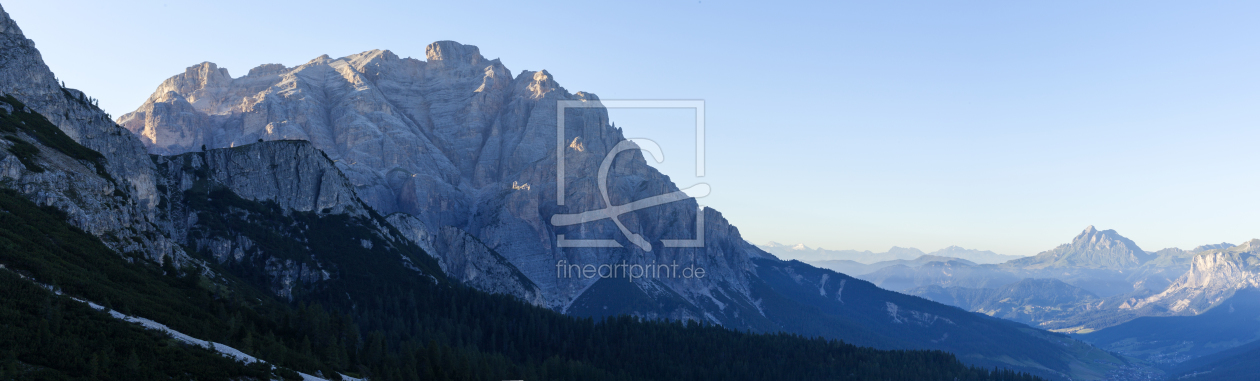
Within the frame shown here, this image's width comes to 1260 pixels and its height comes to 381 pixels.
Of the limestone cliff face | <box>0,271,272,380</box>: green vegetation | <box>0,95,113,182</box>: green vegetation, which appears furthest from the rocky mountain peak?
<box>0,271,272,380</box>: green vegetation

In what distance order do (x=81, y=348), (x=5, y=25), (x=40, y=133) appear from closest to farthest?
(x=81, y=348) → (x=40, y=133) → (x=5, y=25)

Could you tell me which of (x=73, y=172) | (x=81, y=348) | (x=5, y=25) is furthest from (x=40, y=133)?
(x=81, y=348)

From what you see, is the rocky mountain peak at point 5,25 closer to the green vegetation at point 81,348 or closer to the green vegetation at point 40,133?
the green vegetation at point 40,133

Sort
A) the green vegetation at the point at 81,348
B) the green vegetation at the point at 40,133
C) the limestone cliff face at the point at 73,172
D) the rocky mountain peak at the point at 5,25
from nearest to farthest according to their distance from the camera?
1. the green vegetation at the point at 81,348
2. the limestone cliff face at the point at 73,172
3. the green vegetation at the point at 40,133
4. the rocky mountain peak at the point at 5,25

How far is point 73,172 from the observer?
159625mm

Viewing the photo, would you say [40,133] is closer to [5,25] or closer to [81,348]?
[5,25]

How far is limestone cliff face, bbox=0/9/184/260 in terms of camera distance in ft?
493

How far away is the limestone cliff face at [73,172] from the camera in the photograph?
150 meters

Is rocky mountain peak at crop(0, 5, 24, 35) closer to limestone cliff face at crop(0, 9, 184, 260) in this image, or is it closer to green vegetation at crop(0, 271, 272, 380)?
limestone cliff face at crop(0, 9, 184, 260)

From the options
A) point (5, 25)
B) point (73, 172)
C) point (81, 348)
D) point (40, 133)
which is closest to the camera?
point (81, 348)

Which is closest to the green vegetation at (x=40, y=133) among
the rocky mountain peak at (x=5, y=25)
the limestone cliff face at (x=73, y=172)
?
the limestone cliff face at (x=73, y=172)

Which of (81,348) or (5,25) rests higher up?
(5,25)

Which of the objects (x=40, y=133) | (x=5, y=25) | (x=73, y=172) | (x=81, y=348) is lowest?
(x=81, y=348)

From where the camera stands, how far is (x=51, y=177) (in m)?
152
